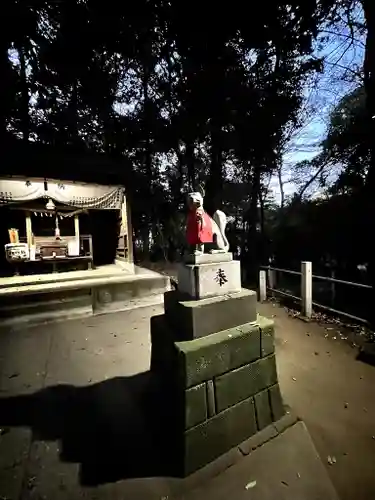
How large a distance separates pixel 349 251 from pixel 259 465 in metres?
9.07

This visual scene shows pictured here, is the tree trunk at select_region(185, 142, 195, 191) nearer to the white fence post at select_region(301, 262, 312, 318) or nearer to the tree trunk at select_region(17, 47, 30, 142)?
the tree trunk at select_region(17, 47, 30, 142)

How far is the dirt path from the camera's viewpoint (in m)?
2.51

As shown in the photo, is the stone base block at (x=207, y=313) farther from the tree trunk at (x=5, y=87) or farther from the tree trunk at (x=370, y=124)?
the tree trunk at (x=5, y=87)

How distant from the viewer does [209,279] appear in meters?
2.89

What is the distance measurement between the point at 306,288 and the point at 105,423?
16.8 ft

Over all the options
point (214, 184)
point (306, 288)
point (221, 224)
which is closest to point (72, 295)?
point (221, 224)

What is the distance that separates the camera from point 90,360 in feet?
15.4

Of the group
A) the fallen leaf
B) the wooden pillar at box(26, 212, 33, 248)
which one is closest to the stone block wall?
the fallen leaf

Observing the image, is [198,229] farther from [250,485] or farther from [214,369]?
[250,485]

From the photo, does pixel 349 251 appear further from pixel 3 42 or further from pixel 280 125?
pixel 3 42

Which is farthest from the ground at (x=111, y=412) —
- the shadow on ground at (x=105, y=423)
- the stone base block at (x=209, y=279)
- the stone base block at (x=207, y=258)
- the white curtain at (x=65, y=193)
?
the white curtain at (x=65, y=193)

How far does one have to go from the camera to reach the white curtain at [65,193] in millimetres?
7965

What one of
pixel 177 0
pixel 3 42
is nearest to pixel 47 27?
pixel 3 42

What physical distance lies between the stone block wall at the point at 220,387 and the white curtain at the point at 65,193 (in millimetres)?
7223
